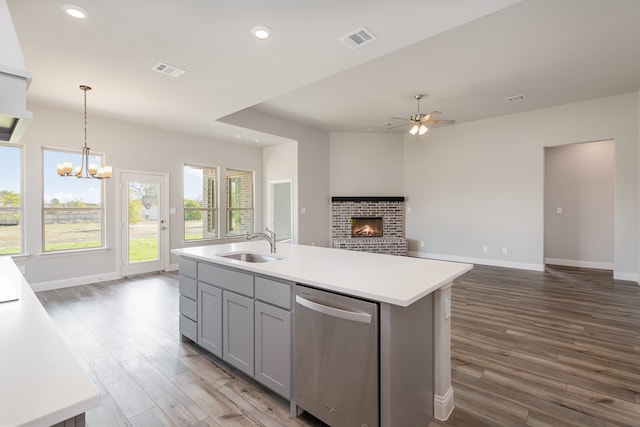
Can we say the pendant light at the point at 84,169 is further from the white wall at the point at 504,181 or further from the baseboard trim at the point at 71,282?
the white wall at the point at 504,181

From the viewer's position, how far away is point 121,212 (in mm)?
5473

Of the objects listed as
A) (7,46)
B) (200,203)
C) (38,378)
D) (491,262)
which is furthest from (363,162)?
(38,378)

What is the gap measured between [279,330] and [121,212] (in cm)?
490

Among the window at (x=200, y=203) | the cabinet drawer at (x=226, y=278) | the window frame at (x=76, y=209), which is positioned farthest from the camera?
the window at (x=200, y=203)

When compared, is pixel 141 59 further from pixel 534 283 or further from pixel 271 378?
pixel 534 283

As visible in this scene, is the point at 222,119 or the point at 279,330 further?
the point at 222,119

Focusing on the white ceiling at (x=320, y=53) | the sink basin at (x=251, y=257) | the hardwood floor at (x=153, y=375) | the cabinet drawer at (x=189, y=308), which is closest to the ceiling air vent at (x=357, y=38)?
the white ceiling at (x=320, y=53)

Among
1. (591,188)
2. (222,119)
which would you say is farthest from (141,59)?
(591,188)

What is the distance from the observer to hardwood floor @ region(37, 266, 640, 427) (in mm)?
1908

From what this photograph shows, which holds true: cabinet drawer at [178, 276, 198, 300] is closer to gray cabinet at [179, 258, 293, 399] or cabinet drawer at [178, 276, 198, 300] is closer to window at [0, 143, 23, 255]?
gray cabinet at [179, 258, 293, 399]

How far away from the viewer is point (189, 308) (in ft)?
9.05

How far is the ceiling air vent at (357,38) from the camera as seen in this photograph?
2724 mm

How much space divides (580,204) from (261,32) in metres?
7.06

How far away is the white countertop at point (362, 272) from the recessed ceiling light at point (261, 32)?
199cm
